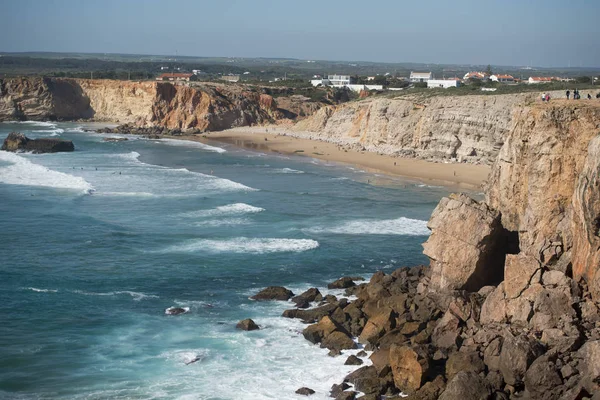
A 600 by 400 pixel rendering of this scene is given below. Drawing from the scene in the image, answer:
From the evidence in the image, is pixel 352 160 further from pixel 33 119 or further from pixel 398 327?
pixel 33 119

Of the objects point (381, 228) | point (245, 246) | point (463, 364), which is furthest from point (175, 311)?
point (381, 228)

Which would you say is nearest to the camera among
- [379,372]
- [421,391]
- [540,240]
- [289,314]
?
[421,391]

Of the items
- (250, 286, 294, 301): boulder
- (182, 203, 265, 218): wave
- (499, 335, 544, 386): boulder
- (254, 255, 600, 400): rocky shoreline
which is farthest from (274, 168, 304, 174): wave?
(499, 335, 544, 386): boulder

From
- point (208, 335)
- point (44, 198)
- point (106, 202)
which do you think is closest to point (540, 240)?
point (208, 335)

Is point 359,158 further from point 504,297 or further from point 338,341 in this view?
point 504,297

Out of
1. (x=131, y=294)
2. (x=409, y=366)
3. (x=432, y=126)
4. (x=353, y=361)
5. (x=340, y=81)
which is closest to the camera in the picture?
(x=409, y=366)

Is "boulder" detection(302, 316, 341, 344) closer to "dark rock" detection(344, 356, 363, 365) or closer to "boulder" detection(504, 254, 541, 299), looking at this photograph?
"dark rock" detection(344, 356, 363, 365)
